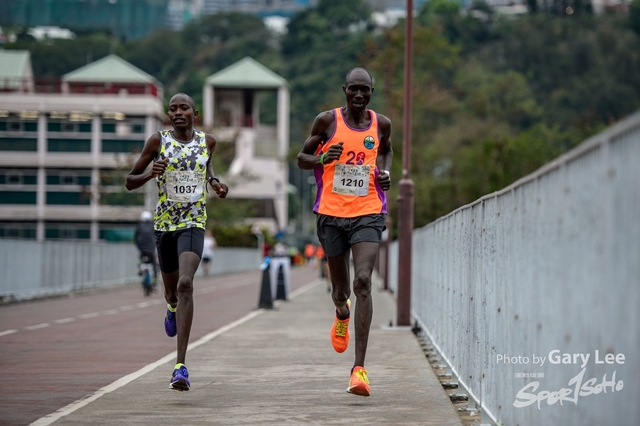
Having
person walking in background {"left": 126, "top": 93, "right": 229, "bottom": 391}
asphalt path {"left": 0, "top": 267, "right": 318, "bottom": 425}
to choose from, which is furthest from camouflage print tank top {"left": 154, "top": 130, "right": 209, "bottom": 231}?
asphalt path {"left": 0, "top": 267, "right": 318, "bottom": 425}

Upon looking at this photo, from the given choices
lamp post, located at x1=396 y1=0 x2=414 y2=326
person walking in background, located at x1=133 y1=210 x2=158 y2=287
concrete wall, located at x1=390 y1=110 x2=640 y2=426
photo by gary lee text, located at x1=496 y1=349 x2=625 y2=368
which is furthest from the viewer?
person walking in background, located at x1=133 y1=210 x2=158 y2=287

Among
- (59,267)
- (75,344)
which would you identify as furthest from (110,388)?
(59,267)

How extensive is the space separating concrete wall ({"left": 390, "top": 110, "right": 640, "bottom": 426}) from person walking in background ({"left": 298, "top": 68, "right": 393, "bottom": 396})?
0.81m

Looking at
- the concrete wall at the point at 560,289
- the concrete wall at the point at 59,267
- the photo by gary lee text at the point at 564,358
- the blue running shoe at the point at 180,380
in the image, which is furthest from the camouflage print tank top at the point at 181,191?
the concrete wall at the point at 59,267

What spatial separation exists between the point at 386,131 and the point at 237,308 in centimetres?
1399

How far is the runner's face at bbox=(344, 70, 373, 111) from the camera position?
930cm

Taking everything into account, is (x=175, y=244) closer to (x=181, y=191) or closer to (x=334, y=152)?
(x=181, y=191)

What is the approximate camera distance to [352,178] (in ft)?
31.0

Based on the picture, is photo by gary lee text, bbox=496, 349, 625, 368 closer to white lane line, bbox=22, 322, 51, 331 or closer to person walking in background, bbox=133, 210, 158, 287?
white lane line, bbox=22, 322, 51, 331

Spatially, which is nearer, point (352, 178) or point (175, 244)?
point (352, 178)

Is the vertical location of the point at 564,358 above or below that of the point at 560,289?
below

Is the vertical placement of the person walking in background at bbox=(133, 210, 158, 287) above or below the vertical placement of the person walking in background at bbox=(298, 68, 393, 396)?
below

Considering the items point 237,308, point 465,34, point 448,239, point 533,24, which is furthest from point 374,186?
point 465,34

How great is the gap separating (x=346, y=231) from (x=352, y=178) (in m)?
0.38
